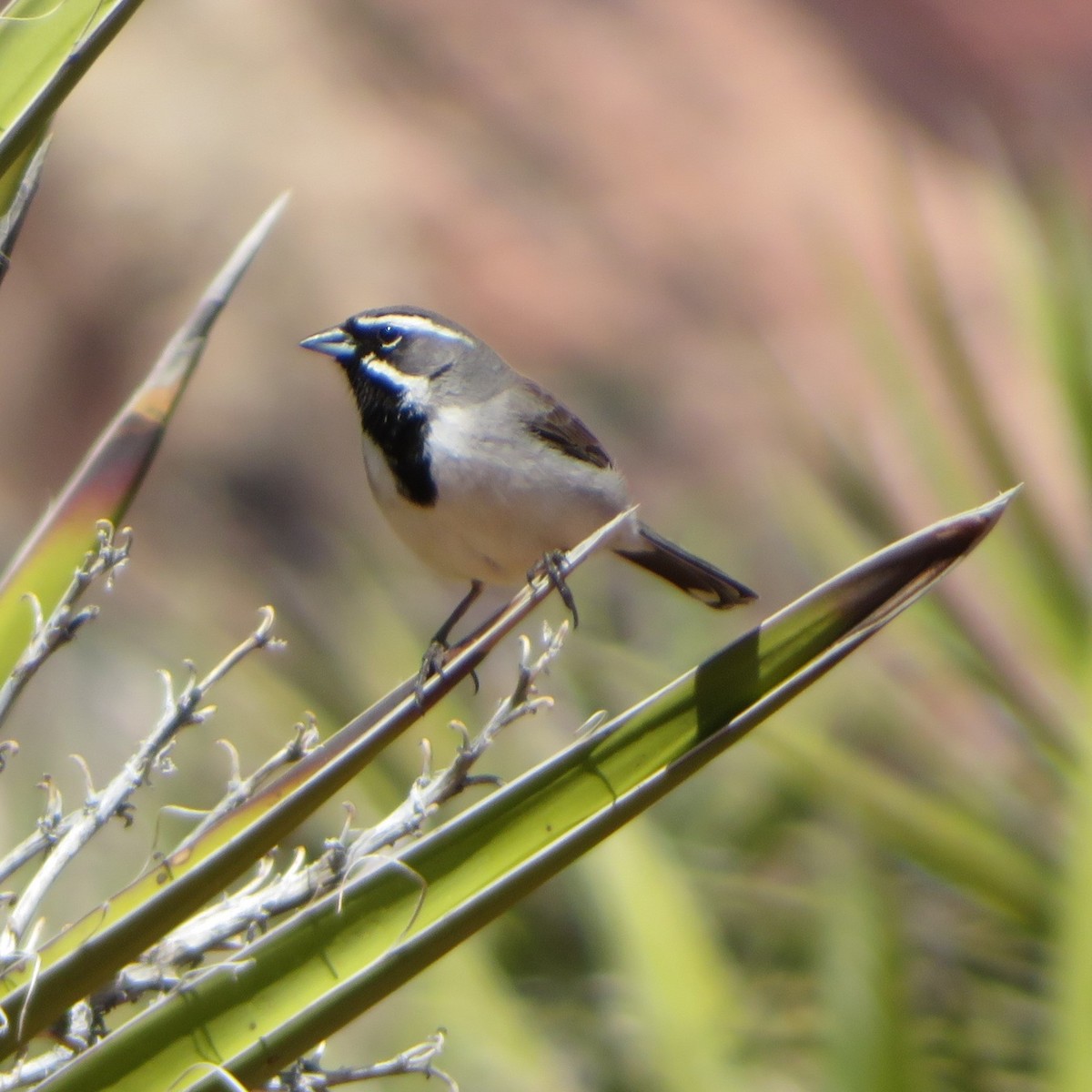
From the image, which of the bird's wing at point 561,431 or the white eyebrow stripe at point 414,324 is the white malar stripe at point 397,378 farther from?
the bird's wing at point 561,431

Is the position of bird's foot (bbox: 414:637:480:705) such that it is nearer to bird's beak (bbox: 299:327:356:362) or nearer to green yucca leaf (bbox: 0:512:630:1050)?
green yucca leaf (bbox: 0:512:630:1050)

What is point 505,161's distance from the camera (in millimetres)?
10211

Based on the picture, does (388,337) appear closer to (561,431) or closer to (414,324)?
(414,324)

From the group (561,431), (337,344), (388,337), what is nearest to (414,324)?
(388,337)

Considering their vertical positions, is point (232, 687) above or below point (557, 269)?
below

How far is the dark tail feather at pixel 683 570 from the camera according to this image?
134 inches

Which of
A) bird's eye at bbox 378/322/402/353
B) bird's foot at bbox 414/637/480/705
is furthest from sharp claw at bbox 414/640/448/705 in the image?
bird's eye at bbox 378/322/402/353

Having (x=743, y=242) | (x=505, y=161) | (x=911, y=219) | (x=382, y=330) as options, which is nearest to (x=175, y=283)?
(x=505, y=161)

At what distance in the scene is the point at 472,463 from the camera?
3.10m

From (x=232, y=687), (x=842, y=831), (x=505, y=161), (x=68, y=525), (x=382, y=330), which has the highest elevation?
(x=505, y=161)

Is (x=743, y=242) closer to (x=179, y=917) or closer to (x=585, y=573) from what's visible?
(x=585, y=573)

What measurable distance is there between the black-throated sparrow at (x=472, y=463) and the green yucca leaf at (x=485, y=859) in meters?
1.47

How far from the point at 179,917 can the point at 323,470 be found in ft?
26.3

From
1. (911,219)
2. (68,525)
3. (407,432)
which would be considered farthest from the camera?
(911,219)
